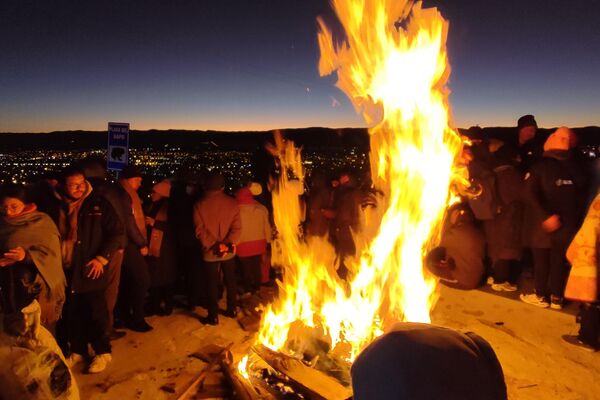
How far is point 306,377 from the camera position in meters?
3.96

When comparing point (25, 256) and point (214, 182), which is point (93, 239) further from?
point (214, 182)

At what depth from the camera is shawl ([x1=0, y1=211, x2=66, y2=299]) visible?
3965 mm

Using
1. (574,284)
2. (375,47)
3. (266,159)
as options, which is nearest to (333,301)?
(574,284)

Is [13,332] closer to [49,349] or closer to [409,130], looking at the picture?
[49,349]

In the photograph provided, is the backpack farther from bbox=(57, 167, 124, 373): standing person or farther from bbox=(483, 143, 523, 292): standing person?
bbox=(57, 167, 124, 373): standing person

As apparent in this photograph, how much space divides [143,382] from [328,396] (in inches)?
85.1

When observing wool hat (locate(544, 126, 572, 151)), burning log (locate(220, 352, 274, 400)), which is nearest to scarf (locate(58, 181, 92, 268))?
burning log (locate(220, 352, 274, 400))

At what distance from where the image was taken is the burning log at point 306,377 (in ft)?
12.3

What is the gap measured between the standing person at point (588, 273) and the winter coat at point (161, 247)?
5.39 meters

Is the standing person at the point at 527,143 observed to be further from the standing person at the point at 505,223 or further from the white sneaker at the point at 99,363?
the white sneaker at the point at 99,363

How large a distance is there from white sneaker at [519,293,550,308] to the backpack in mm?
1386

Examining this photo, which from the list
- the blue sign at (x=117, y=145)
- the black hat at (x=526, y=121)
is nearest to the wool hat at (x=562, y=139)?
the black hat at (x=526, y=121)

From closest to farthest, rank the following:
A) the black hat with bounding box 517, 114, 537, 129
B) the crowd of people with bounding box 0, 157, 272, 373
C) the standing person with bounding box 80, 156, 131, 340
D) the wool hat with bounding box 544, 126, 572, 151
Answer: the crowd of people with bounding box 0, 157, 272, 373
the standing person with bounding box 80, 156, 131, 340
the wool hat with bounding box 544, 126, 572, 151
the black hat with bounding box 517, 114, 537, 129

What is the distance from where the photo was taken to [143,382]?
14.7ft
